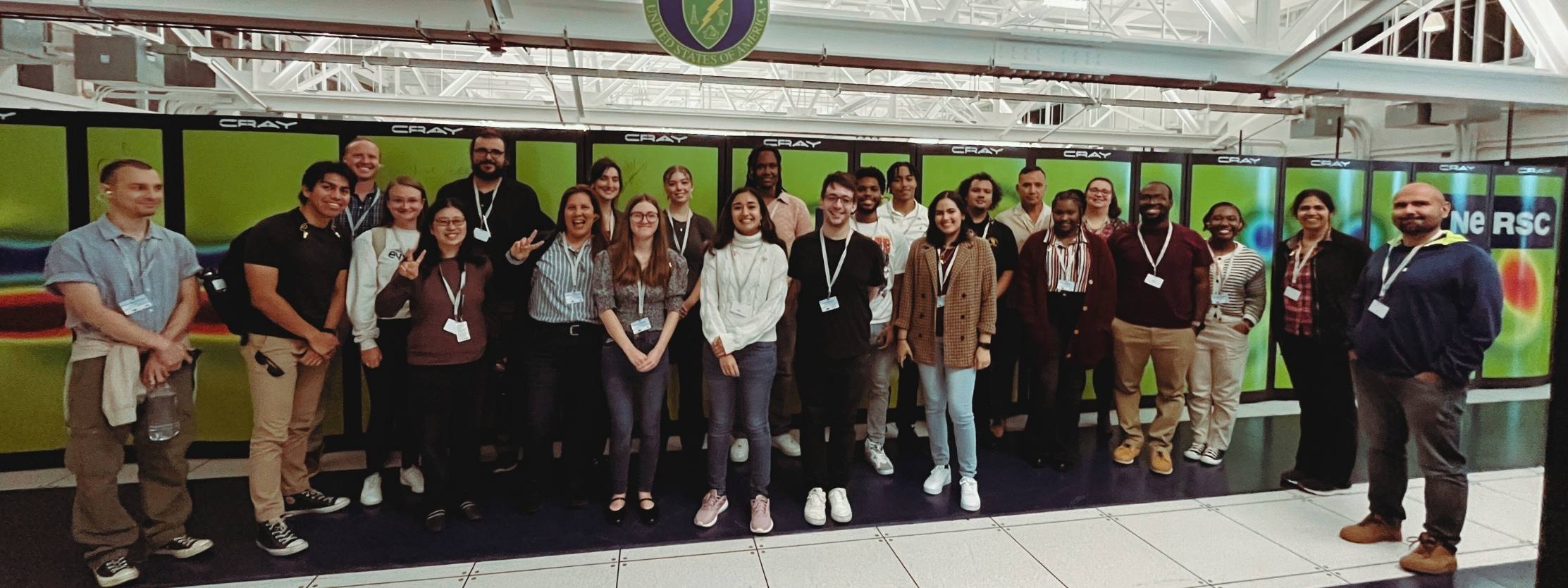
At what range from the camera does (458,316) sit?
11.2ft

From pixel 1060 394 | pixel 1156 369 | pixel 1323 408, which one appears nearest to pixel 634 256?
pixel 1060 394

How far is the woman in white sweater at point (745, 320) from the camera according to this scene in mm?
3465

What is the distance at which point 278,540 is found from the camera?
3275mm

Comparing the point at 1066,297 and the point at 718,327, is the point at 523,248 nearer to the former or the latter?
the point at 718,327

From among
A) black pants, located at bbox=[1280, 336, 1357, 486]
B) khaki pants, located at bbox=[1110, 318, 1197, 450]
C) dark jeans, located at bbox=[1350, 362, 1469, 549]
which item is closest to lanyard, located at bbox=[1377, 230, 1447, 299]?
dark jeans, located at bbox=[1350, 362, 1469, 549]

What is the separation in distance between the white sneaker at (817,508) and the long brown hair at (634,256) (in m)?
1.40

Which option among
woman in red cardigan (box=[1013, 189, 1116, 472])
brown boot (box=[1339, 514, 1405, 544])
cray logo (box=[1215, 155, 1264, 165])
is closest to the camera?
brown boot (box=[1339, 514, 1405, 544])

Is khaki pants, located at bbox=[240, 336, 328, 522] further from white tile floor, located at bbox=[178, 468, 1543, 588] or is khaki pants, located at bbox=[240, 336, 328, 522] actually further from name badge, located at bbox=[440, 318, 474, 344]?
name badge, located at bbox=[440, 318, 474, 344]

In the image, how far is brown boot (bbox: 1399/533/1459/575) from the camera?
125 inches

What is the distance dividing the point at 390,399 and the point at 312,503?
698mm

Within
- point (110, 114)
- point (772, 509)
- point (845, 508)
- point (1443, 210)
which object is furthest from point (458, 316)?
point (1443, 210)

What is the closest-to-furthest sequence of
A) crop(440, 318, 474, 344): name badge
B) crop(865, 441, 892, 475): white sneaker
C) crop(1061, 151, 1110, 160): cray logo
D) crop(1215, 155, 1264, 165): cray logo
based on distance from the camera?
crop(440, 318, 474, 344): name badge → crop(865, 441, 892, 475): white sneaker → crop(1061, 151, 1110, 160): cray logo → crop(1215, 155, 1264, 165): cray logo

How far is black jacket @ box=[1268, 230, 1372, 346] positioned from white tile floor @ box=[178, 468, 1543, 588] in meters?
1.03

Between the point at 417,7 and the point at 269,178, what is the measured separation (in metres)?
1.53
